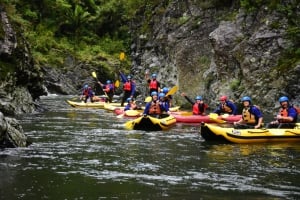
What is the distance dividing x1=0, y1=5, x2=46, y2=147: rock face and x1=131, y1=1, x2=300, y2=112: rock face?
25.9 feet

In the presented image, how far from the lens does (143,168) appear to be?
8.20 metres

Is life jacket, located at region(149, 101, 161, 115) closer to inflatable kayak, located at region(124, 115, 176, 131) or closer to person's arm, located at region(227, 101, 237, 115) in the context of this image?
inflatable kayak, located at region(124, 115, 176, 131)

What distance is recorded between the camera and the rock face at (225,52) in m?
19.7

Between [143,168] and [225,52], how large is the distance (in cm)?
1461

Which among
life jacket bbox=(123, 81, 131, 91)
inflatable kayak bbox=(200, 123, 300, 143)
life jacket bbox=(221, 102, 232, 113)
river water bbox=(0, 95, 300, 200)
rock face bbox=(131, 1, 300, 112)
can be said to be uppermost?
rock face bbox=(131, 1, 300, 112)

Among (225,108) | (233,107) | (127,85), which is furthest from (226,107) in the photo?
(127,85)

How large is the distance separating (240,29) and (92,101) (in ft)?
26.2

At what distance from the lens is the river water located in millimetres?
6613

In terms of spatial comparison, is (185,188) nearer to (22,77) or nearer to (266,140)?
(266,140)

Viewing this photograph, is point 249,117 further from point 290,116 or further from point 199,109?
point 199,109

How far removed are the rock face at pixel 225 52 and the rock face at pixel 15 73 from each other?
7907mm

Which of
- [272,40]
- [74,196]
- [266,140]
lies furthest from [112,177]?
[272,40]

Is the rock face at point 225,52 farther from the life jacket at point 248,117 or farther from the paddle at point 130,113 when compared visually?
the life jacket at point 248,117

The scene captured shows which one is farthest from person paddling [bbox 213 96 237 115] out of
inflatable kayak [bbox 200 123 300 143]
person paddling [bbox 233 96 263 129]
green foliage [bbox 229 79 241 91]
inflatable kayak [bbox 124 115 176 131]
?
green foliage [bbox 229 79 241 91]
